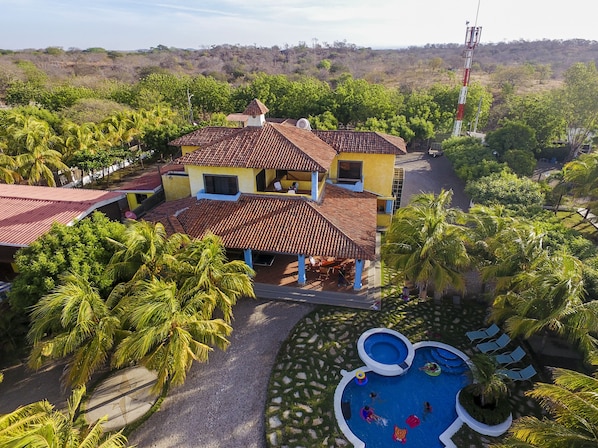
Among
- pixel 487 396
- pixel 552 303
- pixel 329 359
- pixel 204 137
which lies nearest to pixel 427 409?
pixel 487 396

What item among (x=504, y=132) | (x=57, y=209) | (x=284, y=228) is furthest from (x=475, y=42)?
(x=57, y=209)

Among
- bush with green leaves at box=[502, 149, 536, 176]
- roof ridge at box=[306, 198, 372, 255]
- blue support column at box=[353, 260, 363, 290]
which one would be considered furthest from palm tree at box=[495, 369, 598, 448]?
bush with green leaves at box=[502, 149, 536, 176]

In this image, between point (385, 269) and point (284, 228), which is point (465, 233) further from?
point (284, 228)

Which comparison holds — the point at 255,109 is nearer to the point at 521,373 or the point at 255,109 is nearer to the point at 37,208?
the point at 37,208

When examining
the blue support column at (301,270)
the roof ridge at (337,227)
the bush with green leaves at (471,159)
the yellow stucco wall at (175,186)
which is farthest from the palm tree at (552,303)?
the yellow stucco wall at (175,186)

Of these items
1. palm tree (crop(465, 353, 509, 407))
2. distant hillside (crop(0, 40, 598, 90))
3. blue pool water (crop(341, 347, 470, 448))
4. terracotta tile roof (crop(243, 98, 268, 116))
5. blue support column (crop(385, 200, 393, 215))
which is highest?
distant hillside (crop(0, 40, 598, 90))

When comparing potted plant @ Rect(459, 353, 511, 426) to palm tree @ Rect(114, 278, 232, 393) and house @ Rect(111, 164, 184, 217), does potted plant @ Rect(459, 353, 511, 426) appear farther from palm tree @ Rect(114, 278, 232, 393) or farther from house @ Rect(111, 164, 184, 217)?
house @ Rect(111, 164, 184, 217)

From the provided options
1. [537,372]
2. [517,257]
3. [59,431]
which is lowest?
[537,372]
